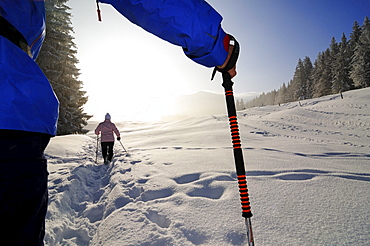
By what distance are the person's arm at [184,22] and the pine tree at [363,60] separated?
40.1 meters

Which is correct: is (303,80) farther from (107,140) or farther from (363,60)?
(107,140)

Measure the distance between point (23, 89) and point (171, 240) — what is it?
1.92 metres

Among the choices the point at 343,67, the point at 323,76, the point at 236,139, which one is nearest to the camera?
the point at 236,139

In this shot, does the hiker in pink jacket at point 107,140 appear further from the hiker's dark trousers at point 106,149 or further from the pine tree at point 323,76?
the pine tree at point 323,76

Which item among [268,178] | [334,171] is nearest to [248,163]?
[268,178]

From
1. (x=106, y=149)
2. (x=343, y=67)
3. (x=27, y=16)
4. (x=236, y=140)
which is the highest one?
(x=343, y=67)

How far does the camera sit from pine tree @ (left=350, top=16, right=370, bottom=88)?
28016mm

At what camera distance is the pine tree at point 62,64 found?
12.2 m

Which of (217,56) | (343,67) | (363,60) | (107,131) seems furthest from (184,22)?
(343,67)

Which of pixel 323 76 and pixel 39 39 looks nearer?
pixel 39 39

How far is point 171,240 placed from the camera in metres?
1.93

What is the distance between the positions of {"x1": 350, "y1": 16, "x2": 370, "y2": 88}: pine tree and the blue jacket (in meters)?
40.2

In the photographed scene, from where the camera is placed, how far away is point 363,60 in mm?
28047

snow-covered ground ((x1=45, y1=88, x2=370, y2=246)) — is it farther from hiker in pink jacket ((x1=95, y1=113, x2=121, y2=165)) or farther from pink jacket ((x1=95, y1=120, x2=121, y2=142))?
pink jacket ((x1=95, y1=120, x2=121, y2=142))
